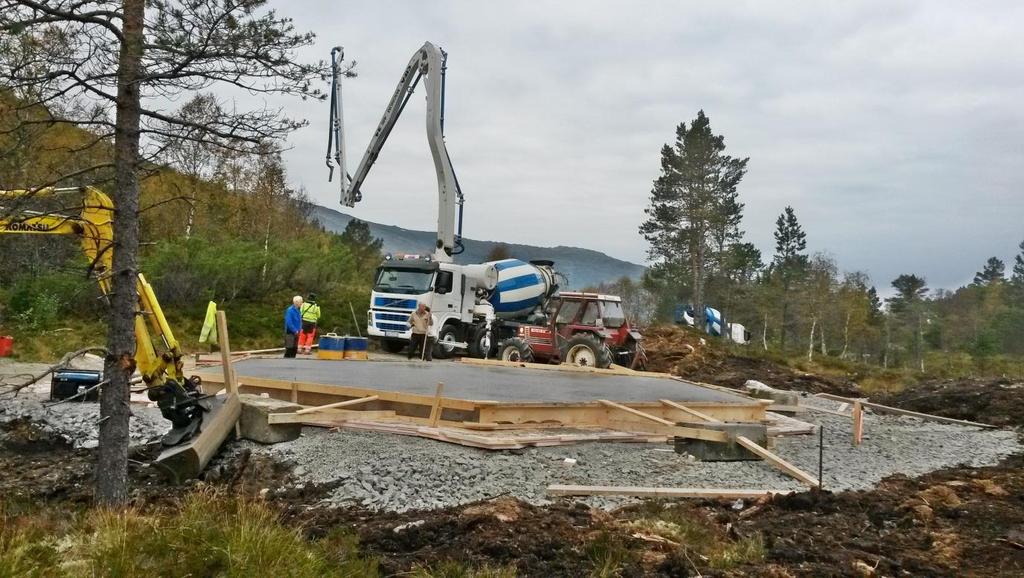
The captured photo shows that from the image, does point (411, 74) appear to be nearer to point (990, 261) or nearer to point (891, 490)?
point (891, 490)

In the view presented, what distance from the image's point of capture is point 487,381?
1297 cm

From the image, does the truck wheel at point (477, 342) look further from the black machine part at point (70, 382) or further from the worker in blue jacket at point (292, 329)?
the black machine part at point (70, 382)

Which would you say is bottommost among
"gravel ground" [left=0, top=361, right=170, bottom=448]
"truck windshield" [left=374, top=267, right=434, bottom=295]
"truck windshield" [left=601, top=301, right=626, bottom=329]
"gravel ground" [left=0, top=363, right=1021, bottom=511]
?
"gravel ground" [left=0, top=361, right=170, bottom=448]

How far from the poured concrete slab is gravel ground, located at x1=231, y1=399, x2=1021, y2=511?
1.53 metres

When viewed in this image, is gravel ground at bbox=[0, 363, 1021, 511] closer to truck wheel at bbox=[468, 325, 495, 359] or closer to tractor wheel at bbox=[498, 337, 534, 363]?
tractor wheel at bbox=[498, 337, 534, 363]

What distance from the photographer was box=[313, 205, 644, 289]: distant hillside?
35.7 m

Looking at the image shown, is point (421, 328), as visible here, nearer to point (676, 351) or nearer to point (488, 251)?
point (676, 351)

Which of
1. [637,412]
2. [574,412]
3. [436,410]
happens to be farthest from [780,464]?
[436,410]

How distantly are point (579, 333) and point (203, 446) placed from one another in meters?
11.2

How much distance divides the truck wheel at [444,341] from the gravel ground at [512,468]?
38.1 ft

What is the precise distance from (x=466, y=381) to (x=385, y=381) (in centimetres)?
150

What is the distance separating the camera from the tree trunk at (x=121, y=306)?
6582 mm

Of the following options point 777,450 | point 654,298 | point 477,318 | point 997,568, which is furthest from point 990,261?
Result: point 997,568

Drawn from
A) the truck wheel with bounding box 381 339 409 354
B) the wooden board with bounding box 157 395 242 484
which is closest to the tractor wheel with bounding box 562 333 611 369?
the truck wheel with bounding box 381 339 409 354
